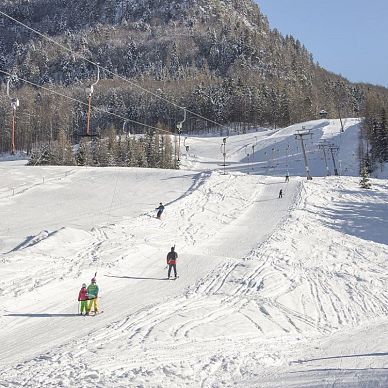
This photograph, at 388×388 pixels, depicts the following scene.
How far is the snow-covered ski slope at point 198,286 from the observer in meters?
11.6

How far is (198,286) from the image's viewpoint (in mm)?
20375

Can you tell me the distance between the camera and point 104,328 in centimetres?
1462

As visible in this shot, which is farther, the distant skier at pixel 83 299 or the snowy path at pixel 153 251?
the distant skier at pixel 83 299

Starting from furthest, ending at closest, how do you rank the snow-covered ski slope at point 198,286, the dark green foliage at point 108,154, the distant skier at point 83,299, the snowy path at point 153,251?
1. the dark green foliage at point 108,154
2. the distant skier at point 83,299
3. the snowy path at point 153,251
4. the snow-covered ski slope at point 198,286

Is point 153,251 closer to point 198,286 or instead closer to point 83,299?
point 198,286

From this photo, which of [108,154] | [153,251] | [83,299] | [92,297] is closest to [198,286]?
[92,297]

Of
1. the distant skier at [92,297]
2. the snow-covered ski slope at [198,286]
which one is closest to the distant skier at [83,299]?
the distant skier at [92,297]

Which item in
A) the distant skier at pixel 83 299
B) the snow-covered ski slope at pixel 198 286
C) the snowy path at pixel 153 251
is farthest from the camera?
the distant skier at pixel 83 299

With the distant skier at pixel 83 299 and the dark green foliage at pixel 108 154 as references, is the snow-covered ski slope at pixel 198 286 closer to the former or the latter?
the distant skier at pixel 83 299

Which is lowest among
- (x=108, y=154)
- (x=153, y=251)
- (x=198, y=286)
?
(x=198, y=286)

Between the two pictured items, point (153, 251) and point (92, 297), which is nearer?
point (92, 297)

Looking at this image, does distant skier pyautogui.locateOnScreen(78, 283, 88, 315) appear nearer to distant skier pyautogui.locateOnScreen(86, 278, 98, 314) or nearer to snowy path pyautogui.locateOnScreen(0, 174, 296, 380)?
distant skier pyautogui.locateOnScreen(86, 278, 98, 314)

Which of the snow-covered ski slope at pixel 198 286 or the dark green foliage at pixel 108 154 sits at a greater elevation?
the dark green foliage at pixel 108 154

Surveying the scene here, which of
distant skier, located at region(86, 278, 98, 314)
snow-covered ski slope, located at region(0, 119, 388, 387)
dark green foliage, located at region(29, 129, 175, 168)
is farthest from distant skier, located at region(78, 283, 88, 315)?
dark green foliage, located at region(29, 129, 175, 168)
